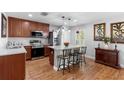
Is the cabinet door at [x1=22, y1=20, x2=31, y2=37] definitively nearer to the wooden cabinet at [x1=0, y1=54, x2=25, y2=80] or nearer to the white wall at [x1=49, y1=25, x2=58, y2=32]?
the white wall at [x1=49, y1=25, x2=58, y2=32]

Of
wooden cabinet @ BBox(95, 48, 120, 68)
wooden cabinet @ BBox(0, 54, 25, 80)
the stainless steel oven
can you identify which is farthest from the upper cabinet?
wooden cabinet @ BBox(95, 48, 120, 68)

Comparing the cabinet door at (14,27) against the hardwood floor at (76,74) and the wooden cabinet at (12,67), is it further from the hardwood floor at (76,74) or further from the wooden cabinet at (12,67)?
the wooden cabinet at (12,67)

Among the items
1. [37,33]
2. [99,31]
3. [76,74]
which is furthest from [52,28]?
[76,74]

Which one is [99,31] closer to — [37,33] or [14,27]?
[37,33]

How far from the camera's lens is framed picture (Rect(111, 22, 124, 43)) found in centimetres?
427

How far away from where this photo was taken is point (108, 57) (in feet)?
14.5

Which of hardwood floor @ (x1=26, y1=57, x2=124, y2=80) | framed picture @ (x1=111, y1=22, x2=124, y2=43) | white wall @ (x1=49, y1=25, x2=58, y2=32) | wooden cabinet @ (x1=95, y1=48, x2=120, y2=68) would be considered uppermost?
white wall @ (x1=49, y1=25, x2=58, y2=32)

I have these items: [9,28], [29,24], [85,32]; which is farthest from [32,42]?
[85,32]

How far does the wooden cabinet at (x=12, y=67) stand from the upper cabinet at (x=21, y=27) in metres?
2.76

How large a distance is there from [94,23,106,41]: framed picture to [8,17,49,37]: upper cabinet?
354 centimetres

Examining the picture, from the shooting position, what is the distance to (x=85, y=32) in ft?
20.9

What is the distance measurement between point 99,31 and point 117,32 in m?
1.06

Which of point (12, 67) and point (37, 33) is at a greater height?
point (37, 33)
